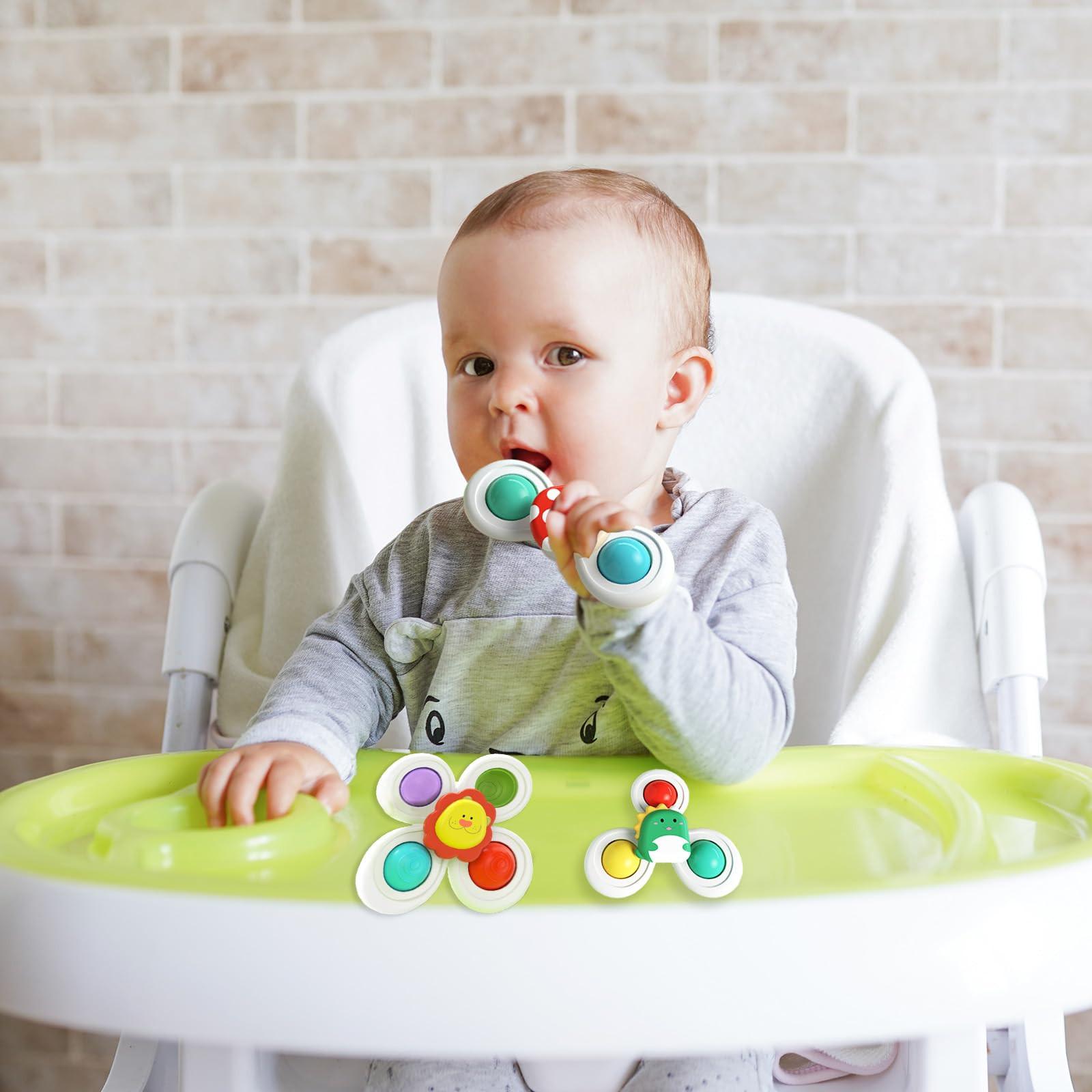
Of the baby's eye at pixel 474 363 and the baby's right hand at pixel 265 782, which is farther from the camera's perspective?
the baby's eye at pixel 474 363

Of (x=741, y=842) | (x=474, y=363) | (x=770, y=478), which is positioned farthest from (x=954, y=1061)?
(x=770, y=478)

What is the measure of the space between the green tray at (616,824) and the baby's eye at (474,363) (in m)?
0.25

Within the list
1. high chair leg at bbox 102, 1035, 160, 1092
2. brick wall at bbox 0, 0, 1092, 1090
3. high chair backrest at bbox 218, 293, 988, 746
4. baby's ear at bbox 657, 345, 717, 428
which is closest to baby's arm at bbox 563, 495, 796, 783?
baby's ear at bbox 657, 345, 717, 428

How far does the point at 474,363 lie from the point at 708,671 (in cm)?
27

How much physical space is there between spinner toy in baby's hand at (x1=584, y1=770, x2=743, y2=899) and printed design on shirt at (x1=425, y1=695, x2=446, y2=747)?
25 centimetres

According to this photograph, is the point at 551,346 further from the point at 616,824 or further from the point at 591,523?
the point at 616,824

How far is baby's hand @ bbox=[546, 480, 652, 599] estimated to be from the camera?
0.58m

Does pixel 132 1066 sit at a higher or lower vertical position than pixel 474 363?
lower

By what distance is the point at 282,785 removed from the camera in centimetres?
61

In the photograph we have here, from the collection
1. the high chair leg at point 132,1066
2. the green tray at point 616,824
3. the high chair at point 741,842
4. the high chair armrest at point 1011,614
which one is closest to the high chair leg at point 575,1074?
the high chair at point 741,842

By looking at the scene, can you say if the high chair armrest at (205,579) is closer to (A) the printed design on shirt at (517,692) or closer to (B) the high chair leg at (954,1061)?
(A) the printed design on shirt at (517,692)

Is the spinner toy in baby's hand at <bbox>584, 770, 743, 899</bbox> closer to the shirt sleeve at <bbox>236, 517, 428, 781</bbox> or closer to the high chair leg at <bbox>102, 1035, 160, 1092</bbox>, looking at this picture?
the shirt sleeve at <bbox>236, 517, 428, 781</bbox>

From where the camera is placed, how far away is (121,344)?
A: 160 centimetres

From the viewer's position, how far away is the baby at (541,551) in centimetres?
74
